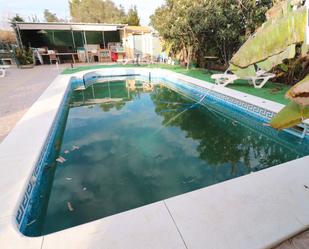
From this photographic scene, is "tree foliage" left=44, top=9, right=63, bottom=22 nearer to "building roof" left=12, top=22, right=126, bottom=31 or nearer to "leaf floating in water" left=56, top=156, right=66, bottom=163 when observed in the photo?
"building roof" left=12, top=22, right=126, bottom=31

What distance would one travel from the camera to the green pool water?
291cm

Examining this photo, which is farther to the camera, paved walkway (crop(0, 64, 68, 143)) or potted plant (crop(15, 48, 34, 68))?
potted plant (crop(15, 48, 34, 68))

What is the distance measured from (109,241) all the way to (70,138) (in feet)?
11.6

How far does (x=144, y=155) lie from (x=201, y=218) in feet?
7.23

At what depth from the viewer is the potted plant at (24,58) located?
13492 millimetres

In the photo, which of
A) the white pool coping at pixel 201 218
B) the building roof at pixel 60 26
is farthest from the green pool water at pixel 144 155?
the building roof at pixel 60 26

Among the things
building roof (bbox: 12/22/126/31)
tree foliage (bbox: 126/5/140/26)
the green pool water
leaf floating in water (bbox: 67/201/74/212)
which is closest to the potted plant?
building roof (bbox: 12/22/126/31)

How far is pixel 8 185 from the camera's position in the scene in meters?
2.44

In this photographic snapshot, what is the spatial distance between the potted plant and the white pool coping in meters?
13.8

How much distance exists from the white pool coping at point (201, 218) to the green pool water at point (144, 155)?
0.69 m

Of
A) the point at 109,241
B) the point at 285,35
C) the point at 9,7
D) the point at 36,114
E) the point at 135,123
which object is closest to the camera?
the point at 285,35

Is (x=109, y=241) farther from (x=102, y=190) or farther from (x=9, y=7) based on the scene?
(x=9, y=7)

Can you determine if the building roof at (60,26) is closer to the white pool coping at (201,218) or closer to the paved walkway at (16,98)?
the paved walkway at (16,98)

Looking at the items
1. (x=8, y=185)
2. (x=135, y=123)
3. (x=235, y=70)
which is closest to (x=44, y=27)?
(x=135, y=123)
